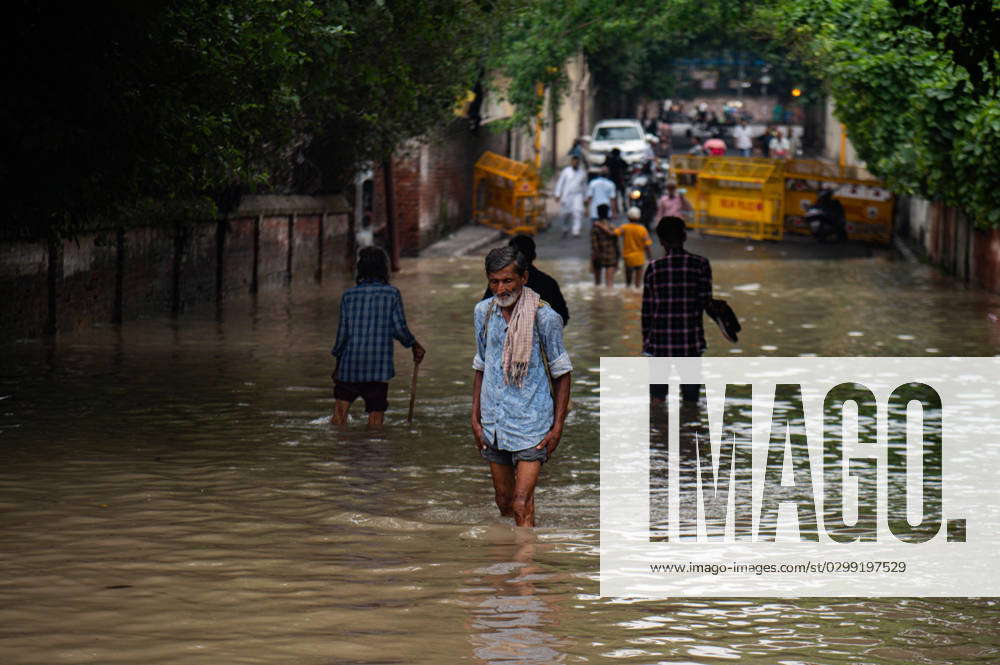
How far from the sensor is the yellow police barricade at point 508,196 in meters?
38.0

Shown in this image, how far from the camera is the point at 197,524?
875 centimetres

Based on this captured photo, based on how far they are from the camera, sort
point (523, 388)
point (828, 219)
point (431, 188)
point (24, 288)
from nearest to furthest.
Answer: point (523, 388) < point (24, 288) < point (828, 219) < point (431, 188)

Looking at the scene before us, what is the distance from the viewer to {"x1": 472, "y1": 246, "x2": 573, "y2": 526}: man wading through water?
26.6ft

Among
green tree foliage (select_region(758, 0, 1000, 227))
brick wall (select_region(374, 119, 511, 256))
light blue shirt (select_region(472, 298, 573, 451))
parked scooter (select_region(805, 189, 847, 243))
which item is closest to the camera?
light blue shirt (select_region(472, 298, 573, 451))

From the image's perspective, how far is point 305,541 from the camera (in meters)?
8.40

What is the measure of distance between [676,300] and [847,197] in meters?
23.7

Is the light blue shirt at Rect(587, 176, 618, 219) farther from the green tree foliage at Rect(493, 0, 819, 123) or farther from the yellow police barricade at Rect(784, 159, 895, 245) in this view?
the yellow police barricade at Rect(784, 159, 895, 245)

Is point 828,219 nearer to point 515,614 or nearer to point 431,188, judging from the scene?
point 431,188

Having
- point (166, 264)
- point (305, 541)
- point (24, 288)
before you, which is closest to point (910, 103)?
point (166, 264)

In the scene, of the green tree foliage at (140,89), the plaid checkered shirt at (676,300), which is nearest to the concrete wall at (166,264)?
the green tree foliage at (140,89)

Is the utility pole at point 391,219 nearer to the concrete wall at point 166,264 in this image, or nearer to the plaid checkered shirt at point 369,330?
the concrete wall at point 166,264

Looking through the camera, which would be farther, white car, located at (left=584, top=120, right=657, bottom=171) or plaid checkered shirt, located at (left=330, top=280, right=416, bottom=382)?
white car, located at (left=584, top=120, right=657, bottom=171)

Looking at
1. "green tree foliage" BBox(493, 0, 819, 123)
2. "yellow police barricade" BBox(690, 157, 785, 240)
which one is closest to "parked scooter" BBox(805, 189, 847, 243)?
"yellow police barricade" BBox(690, 157, 785, 240)

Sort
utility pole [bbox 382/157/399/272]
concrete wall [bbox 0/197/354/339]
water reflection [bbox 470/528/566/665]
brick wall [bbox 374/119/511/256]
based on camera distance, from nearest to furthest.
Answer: water reflection [bbox 470/528/566/665] → concrete wall [bbox 0/197/354/339] → utility pole [bbox 382/157/399/272] → brick wall [bbox 374/119/511/256]
